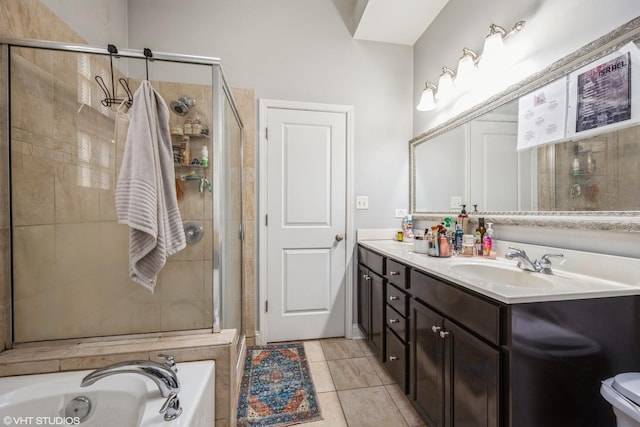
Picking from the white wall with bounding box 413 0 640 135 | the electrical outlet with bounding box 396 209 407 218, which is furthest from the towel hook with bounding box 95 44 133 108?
the electrical outlet with bounding box 396 209 407 218

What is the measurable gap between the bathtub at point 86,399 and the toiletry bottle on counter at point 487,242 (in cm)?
155

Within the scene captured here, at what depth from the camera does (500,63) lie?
1524mm

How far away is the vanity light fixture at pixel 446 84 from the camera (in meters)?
1.91

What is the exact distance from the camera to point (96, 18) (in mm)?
1768

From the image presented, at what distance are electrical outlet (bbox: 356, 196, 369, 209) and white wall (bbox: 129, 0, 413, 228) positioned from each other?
40 mm

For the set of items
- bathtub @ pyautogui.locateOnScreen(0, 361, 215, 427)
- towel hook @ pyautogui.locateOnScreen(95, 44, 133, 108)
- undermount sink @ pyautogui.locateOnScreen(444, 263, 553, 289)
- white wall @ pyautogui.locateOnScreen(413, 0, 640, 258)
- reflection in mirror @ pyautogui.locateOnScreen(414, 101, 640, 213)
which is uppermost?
white wall @ pyautogui.locateOnScreen(413, 0, 640, 258)

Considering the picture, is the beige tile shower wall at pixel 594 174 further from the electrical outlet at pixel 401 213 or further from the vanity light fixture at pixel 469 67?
the electrical outlet at pixel 401 213

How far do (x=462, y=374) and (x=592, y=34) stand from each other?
1.46 m

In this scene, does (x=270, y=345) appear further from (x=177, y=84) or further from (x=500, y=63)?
(x=500, y=63)

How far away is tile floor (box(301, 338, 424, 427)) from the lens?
1.43 m

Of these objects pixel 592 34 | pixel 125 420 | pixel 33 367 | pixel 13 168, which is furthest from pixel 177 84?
pixel 592 34

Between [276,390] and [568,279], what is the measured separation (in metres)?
1.63

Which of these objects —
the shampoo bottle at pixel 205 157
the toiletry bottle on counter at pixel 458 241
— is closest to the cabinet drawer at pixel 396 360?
the toiletry bottle on counter at pixel 458 241

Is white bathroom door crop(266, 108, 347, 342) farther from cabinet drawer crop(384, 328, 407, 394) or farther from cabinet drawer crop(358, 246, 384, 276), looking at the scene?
cabinet drawer crop(384, 328, 407, 394)
